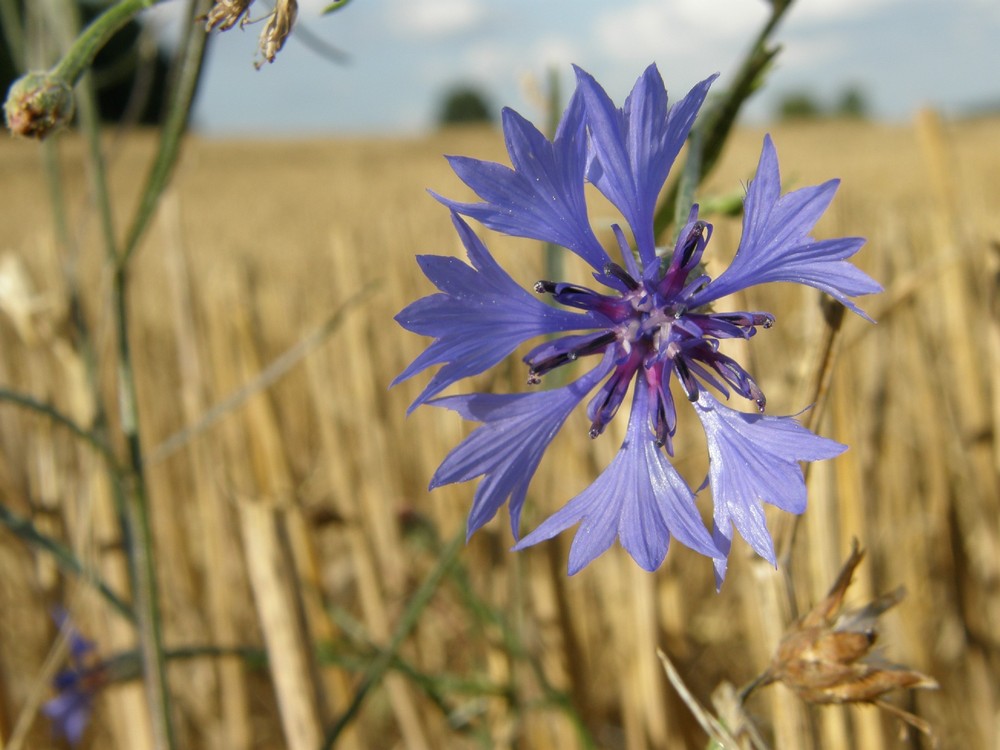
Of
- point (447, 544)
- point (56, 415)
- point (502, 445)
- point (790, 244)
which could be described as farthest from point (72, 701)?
point (790, 244)

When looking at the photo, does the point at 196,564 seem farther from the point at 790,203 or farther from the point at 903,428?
the point at 790,203

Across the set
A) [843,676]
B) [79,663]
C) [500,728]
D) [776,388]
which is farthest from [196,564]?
[843,676]

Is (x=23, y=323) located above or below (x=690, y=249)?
above

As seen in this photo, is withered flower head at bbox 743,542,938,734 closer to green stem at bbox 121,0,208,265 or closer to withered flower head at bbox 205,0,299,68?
withered flower head at bbox 205,0,299,68

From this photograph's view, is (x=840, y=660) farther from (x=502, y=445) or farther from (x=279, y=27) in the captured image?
(x=279, y=27)

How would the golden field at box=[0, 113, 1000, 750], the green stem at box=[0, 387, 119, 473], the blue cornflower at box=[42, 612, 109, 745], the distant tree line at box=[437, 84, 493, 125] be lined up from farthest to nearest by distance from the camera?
the distant tree line at box=[437, 84, 493, 125], the blue cornflower at box=[42, 612, 109, 745], the golden field at box=[0, 113, 1000, 750], the green stem at box=[0, 387, 119, 473]

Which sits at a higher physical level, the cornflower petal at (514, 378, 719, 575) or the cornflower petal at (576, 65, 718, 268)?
the cornflower petal at (576, 65, 718, 268)

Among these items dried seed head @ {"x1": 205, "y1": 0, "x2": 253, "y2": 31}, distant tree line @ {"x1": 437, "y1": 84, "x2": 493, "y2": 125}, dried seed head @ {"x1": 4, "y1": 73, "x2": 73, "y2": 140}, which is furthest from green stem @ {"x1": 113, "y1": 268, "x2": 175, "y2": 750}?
distant tree line @ {"x1": 437, "y1": 84, "x2": 493, "y2": 125}

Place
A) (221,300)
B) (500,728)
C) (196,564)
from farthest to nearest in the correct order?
(196,564)
(221,300)
(500,728)
